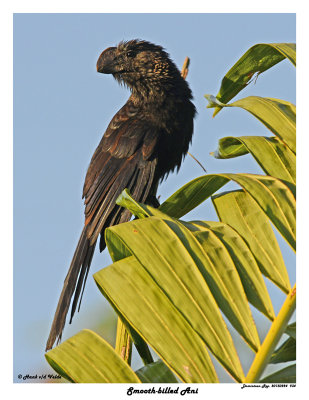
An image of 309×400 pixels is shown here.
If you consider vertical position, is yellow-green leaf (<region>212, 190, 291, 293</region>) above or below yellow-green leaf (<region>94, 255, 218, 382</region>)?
above

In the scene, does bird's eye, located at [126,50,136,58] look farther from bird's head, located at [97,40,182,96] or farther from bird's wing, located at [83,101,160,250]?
bird's wing, located at [83,101,160,250]

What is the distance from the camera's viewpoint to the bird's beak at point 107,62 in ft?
12.2

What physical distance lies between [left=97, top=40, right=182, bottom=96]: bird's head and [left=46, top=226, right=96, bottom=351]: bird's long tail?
1283mm

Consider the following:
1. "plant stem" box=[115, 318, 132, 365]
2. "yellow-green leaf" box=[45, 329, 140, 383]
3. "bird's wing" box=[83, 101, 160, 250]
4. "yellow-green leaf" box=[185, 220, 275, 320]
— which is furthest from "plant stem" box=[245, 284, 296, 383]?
"bird's wing" box=[83, 101, 160, 250]

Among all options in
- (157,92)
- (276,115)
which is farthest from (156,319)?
(157,92)

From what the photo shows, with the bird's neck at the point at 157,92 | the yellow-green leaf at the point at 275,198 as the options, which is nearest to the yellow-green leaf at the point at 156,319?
the yellow-green leaf at the point at 275,198

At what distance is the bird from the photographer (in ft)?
11.0

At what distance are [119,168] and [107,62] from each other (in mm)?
843

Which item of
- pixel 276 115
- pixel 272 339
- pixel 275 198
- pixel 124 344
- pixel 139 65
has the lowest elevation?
pixel 124 344

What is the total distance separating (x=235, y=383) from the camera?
4.90 ft

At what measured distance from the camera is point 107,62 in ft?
12.2

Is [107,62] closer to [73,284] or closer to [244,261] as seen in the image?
[73,284]

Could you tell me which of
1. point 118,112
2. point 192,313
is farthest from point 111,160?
point 192,313

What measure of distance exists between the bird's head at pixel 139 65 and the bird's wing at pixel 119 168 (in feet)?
0.74
